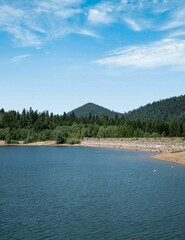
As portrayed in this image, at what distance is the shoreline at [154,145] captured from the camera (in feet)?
357

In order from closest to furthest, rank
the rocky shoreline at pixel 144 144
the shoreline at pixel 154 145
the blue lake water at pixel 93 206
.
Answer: the blue lake water at pixel 93 206, the shoreline at pixel 154 145, the rocky shoreline at pixel 144 144

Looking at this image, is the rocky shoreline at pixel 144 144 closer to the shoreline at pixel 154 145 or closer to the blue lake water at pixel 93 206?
the shoreline at pixel 154 145

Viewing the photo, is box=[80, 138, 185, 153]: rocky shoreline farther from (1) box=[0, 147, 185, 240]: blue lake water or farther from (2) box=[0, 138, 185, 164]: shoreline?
(1) box=[0, 147, 185, 240]: blue lake water

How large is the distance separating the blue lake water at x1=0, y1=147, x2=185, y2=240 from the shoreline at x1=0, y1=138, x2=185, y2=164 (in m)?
32.1

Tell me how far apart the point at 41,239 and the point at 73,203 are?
48.3 ft

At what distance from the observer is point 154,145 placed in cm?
15288

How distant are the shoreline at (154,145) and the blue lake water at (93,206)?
32058mm

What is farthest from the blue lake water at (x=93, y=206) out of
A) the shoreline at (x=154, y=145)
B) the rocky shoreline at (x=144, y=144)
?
the rocky shoreline at (x=144, y=144)

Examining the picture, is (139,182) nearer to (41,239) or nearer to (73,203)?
(73,203)

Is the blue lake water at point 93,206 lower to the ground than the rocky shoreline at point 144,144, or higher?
lower

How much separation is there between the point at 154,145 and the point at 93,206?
358 ft

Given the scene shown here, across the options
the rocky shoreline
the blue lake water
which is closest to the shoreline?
the rocky shoreline

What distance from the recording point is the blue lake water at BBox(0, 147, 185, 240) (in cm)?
3603

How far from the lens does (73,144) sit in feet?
645
